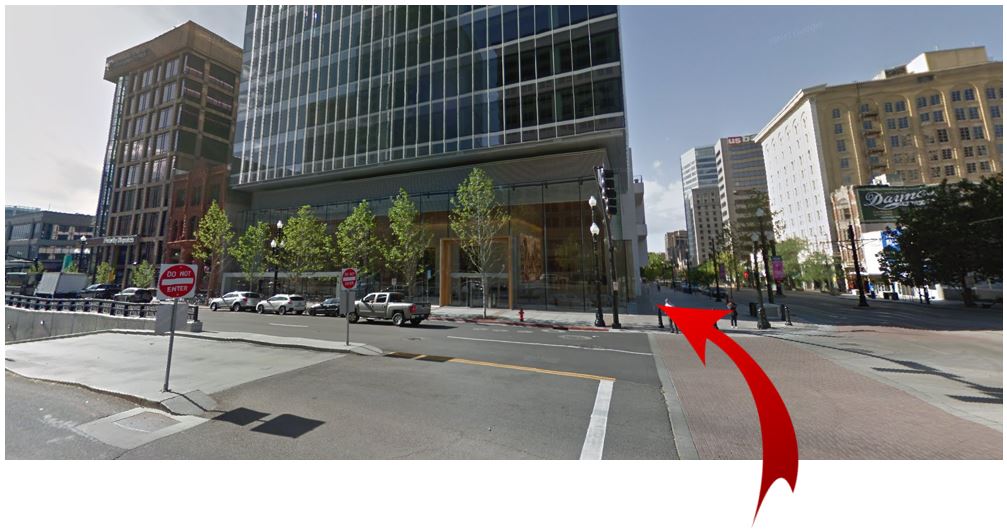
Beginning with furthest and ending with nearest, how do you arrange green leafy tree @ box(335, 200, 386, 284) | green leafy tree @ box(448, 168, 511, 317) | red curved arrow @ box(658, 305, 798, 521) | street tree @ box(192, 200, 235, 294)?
street tree @ box(192, 200, 235, 294), green leafy tree @ box(335, 200, 386, 284), green leafy tree @ box(448, 168, 511, 317), red curved arrow @ box(658, 305, 798, 521)

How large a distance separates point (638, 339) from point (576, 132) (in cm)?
2027

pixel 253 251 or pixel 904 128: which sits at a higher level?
pixel 904 128

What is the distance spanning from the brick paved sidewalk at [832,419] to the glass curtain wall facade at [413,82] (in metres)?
24.6

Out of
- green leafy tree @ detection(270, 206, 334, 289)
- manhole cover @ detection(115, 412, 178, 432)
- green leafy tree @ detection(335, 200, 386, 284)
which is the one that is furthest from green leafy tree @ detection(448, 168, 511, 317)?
manhole cover @ detection(115, 412, 178, 432)

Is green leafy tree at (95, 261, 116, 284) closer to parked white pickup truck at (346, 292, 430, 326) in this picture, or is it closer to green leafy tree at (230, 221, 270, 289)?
green leafy tree at (230, 221, 270, 289)

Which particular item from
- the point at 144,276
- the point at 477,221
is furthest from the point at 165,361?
the point at 144,276

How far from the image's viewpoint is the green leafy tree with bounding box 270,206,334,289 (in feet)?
113

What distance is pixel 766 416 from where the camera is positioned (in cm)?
579

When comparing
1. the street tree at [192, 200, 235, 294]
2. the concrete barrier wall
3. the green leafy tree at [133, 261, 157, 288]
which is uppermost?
the street tree at [192, 200, 235, 294]

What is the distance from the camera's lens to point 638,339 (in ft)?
48.3

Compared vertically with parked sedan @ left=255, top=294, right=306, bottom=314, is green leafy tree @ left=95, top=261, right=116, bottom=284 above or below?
above

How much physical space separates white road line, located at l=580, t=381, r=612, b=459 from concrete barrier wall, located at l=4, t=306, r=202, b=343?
17.8m

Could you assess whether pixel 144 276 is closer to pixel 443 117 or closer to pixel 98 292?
pixel 98 292

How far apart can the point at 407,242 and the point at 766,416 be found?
2720cm
